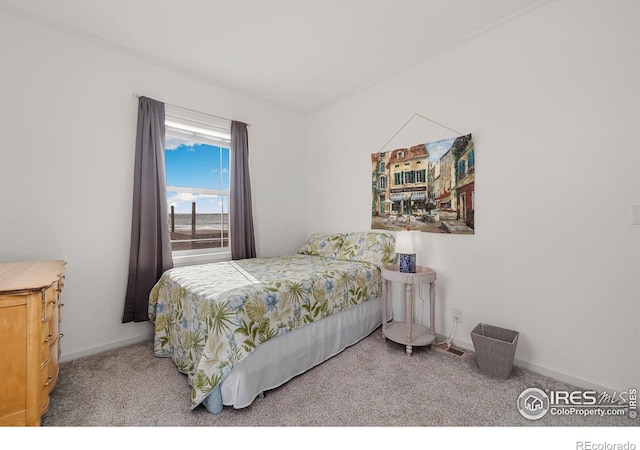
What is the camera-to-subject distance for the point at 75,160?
221 centimetres

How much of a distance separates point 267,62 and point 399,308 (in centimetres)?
273

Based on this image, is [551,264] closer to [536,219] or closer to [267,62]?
[536,219]

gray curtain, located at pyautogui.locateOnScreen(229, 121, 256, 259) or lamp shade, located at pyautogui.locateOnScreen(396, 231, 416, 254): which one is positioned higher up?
gray curtain, located at pyautogui.locateOnScreen(229, 121, 256, 259)

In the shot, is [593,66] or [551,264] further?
[551,264]

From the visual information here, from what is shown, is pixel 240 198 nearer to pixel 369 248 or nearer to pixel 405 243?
pixel 369 248

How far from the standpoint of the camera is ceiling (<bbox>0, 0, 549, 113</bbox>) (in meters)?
1.95

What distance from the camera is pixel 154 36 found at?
225cm

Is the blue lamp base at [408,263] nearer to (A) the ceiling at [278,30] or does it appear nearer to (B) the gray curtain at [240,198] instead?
(B) the gray curtain at [240,198]

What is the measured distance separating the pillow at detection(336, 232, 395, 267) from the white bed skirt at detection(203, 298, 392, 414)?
1.33 ft

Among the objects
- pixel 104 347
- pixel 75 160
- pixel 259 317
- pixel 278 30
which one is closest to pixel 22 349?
pixel 259 317

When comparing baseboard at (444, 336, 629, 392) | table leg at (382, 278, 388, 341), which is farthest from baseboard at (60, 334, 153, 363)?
baseboard at (444, 336, 629, 392)

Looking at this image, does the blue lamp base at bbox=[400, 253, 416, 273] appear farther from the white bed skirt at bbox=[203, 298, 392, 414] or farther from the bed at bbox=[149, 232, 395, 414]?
the white bed skirt at bbox=[203, 298, 392, 414]
